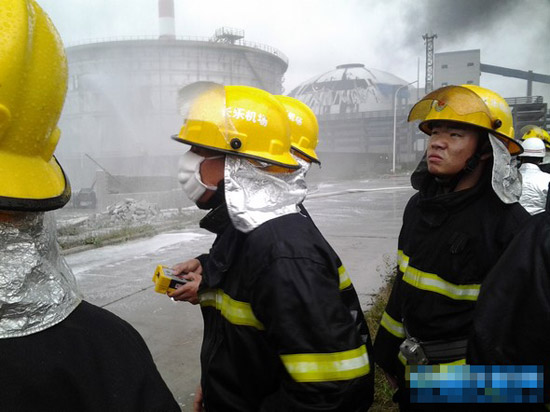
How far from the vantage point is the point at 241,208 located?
5.20 feet

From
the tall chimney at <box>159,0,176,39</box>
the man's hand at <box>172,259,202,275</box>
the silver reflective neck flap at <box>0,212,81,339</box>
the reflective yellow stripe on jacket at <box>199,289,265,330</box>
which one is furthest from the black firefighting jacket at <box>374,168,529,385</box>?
the tall chimney at <box>159,0,176,39</box>

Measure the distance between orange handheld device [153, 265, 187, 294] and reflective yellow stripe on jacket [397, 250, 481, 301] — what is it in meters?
1.12

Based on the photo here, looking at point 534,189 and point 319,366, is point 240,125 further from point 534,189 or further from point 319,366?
point 534,189

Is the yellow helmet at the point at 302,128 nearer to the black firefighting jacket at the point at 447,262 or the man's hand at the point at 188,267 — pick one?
the black firefighting jacket at the point at 447,262

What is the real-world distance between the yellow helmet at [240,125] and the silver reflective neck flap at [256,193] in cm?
5

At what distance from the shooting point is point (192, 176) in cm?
183

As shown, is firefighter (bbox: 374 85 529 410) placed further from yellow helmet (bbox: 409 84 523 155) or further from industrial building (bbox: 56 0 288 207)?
industrial building (bbox: 56 0 288 207)

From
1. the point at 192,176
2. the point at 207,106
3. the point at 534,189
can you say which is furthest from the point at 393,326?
the point at 534,189

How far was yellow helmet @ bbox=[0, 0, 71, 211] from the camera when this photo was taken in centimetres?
79

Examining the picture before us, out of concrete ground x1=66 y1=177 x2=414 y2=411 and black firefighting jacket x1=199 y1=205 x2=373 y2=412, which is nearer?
black firefighting jacket x1=199 y1=205 x2=373 y2=412

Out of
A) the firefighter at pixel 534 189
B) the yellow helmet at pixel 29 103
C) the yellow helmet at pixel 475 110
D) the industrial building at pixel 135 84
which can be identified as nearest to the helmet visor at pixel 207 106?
the yellow helmet at pixel 29 103

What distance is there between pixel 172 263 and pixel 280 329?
229 inches

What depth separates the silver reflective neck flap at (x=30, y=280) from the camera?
2.55ft

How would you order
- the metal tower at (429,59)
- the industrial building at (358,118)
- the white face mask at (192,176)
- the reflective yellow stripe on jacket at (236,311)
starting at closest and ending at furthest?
the reflective yellow stripe on jacket at (236,311) < the white face mask at (192,176) < the metal tower at (429,59) < the industrial building at (358,118)
